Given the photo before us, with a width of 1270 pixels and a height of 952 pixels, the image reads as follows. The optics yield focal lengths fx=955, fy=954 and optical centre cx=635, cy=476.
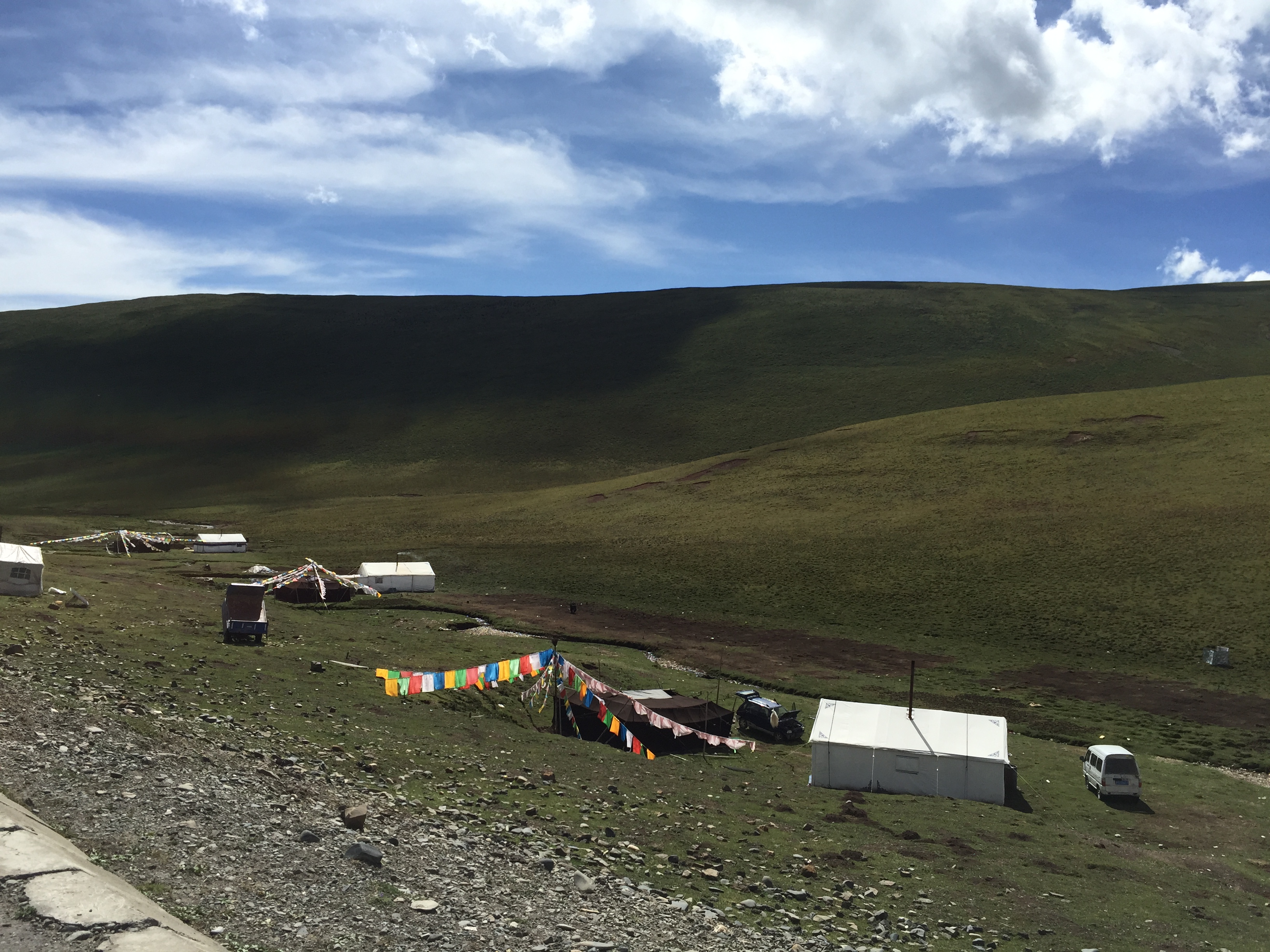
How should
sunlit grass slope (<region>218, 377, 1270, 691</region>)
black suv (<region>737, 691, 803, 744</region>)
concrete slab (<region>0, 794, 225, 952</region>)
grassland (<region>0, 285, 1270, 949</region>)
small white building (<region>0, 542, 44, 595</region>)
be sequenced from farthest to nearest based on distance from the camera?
sunlit grass slope (<region>218, 377, 1270, 691</region>) → small white building (<region>0, 542, 44, 595</region>) → black suv (<region>737, 691, 803, 744</region>) → grassland (<region>0, 285, 1270, 949</region>) → concrete slab (<region>0, 794, 225, 952</region>)

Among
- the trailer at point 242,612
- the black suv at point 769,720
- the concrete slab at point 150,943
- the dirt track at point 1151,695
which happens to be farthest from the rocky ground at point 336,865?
the dirt track at point 1151,695

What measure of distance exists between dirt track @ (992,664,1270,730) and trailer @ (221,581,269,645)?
35615 millimetres

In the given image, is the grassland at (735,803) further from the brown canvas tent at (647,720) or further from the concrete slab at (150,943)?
the concrete slab at (150,943)

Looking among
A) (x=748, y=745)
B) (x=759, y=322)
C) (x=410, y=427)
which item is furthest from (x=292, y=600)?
(x=759, y=322)

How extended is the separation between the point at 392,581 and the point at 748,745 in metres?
37.0

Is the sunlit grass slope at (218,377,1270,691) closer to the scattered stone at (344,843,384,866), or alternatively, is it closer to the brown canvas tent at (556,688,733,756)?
the brown canvas tent at (556,688,733,756)

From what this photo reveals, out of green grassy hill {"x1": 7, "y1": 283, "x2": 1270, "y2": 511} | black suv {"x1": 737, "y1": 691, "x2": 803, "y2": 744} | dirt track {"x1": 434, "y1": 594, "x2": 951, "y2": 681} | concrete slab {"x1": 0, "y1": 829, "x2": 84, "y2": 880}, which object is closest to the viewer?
concrete slab {"x1": 0, "y1": 829, "x2": 84, "y2": 880}

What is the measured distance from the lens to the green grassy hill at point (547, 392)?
143 meters

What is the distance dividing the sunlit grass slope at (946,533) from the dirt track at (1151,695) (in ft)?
6.96

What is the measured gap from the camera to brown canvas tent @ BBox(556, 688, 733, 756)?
33250 millimetres

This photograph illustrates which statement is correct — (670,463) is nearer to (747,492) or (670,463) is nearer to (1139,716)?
(747,492)

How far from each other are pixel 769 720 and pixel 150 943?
93.5 feet

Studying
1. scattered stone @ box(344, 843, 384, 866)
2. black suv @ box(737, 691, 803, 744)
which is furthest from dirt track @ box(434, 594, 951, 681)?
scattered stone @ box(344, 843, 384, 866)

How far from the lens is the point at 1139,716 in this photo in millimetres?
43875
